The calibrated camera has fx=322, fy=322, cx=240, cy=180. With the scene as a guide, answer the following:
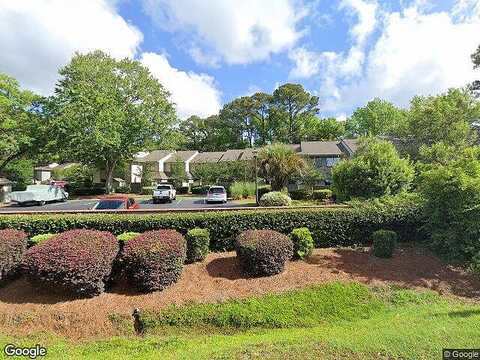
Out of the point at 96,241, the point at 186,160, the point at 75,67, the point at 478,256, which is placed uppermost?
the point at 75,67

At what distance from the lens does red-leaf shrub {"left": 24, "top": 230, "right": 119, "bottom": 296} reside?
249 inches

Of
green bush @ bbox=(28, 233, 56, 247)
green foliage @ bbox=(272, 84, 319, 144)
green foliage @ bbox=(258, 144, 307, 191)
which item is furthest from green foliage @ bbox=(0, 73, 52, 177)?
green foliage @ bbox=(272, 84, 319, 144)

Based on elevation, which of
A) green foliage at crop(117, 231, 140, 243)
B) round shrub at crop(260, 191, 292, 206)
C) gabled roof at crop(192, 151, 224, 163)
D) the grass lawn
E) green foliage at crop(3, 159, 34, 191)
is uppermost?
gabled roof at crop(192, 151, 224, 163)

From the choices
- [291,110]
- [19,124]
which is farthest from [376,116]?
[19,124]

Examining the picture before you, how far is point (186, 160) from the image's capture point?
50750 millimetres

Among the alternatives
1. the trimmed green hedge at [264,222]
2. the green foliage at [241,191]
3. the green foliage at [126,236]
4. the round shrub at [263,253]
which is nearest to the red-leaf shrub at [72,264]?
the green foliage at [126,236]

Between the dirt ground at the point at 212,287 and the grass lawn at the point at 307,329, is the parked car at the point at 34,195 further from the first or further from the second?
the grass lawn at the point at 307,329

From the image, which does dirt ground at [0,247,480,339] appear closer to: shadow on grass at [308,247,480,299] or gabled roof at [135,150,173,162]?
shadow on grass at [308,247,480,299]

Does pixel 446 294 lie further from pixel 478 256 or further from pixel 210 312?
pixel 210 312

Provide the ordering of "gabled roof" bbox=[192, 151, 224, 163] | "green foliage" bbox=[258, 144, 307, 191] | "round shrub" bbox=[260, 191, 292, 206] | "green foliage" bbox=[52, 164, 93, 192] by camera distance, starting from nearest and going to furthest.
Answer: "round shrub" bbox=[260, 191, 292, 206] → "green foliage" bbox=[258, 144, 307, 191] → "green foliage" bbox=[52, 164, 93, 192] → "gabled roof" bbox=[192, 151, 224, 163]

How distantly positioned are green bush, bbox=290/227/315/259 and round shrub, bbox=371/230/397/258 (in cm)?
174

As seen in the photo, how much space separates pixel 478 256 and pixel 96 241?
28.5 ft

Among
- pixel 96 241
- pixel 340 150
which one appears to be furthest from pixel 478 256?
pixel 340 150

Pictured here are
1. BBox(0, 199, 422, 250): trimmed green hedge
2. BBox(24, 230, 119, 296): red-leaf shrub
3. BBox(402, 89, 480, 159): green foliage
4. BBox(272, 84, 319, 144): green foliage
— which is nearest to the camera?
BBox(24, 230, 119, 296): red-leaf shrub
